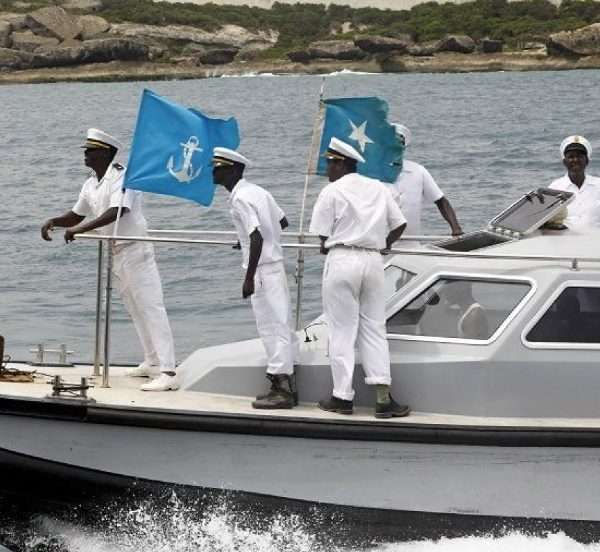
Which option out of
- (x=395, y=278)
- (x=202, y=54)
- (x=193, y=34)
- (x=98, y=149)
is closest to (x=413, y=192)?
(x=395, y=278)

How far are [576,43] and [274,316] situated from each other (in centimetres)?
8286

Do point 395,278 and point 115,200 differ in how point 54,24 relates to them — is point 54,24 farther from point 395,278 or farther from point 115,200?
point 395,278

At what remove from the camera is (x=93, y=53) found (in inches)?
3925

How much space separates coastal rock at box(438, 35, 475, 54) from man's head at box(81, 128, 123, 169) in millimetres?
90269

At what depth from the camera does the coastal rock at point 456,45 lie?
9781 cm

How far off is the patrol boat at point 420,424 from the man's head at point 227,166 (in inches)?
42.6

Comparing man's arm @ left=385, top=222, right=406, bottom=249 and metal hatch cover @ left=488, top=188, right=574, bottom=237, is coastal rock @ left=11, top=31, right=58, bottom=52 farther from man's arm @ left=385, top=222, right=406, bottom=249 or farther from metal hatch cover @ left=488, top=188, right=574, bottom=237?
man's arm @ left=385, top=222, right=406, bottom=249

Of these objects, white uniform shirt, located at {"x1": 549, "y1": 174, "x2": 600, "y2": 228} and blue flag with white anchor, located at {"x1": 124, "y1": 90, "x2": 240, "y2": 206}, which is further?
white uniform shirt, located at {"x1": 549, "y1": 174, "x2": 600, "y2": 228}

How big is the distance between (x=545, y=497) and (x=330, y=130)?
9.14 feet

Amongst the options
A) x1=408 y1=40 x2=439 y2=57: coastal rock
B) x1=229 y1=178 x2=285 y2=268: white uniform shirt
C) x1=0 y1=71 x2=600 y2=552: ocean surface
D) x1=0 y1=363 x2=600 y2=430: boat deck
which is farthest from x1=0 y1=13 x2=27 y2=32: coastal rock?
x1=229 y1=178 x2=285 y2=268: white uniform shirt

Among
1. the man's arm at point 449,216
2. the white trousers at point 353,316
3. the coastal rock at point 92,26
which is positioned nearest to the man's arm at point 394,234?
the white trousers at point 353,316

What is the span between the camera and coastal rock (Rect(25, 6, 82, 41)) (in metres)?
105

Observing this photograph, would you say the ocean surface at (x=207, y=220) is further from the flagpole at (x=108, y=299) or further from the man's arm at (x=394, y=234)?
the man's arm at (x=394, y=234)

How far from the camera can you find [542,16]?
112m
